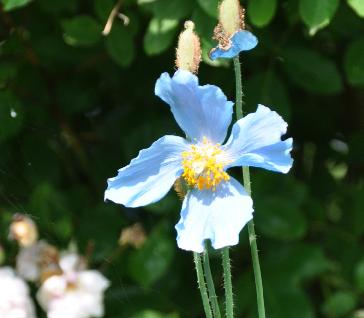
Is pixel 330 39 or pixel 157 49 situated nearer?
pixel 157 49

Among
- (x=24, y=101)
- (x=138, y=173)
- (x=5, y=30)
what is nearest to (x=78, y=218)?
(x=24, y=101)

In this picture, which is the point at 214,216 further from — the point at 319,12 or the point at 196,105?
the point at 319,12

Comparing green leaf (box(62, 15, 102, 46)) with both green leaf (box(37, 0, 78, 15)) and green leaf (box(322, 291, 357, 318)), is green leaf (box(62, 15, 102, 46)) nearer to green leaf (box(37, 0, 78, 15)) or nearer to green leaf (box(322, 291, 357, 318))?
green leaf (box(37, 0, 78, 15))

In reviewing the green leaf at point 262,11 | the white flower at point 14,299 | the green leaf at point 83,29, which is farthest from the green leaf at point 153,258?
the green leaf at point 262,11

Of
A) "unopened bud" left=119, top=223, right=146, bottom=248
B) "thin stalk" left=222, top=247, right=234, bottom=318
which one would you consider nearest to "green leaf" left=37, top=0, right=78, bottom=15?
"unopened bud" left=119, top=223, right=146, bottom=248

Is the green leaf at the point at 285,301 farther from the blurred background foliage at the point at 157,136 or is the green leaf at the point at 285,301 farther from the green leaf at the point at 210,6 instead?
the green leaf at the point at 210,6

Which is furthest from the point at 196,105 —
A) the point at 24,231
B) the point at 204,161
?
the point at 24,231

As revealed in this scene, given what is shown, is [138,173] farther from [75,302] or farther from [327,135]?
[327,135]
